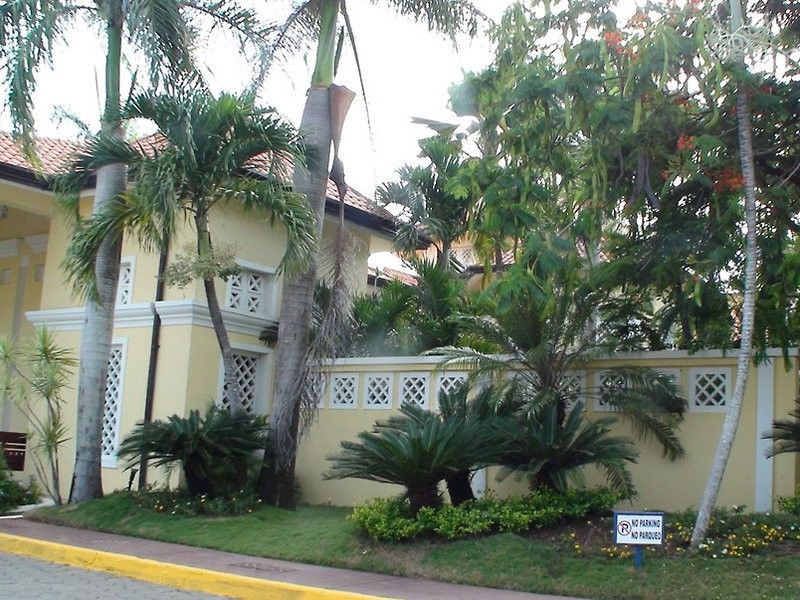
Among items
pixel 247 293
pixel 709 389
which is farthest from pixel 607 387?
pixel 247 293

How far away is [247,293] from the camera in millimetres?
16172

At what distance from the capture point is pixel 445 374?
46.1ft

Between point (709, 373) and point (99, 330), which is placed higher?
point (99, 330)

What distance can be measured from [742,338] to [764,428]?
90.0 inches

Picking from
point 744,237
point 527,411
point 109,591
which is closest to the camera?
point 109,591

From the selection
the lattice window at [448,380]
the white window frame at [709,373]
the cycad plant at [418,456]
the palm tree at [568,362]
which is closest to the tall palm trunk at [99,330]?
the cycad plant at [418,456]

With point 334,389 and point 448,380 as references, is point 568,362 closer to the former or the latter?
point 448,380

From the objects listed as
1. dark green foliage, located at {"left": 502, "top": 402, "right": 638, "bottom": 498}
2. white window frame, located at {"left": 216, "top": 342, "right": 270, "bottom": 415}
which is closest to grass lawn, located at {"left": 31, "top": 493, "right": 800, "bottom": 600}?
dark green foliage, located at {"left": 502, "top": 402, "right": 638, "bottom": 498}

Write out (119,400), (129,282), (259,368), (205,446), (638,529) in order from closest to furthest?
(638,529) → (205,446) → (119,400) → (129,282) → (259,368)

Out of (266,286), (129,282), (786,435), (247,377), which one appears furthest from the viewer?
(266,286)

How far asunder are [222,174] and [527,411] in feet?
16.2

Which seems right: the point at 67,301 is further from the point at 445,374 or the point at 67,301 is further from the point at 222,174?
the point at 445,374

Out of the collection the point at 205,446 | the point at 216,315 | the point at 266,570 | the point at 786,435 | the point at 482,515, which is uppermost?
the point at 216,315

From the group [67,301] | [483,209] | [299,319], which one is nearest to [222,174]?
[299,319]
